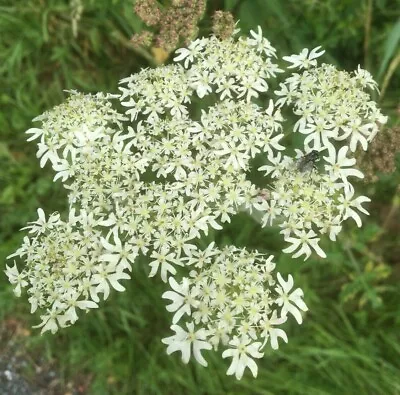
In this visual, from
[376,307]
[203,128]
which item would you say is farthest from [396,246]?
[203,128]

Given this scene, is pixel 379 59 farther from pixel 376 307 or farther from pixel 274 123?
pixel 376 307

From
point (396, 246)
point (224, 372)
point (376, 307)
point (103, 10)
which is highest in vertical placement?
point (103, 10)

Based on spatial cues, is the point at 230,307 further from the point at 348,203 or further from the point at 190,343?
the point at 348,203

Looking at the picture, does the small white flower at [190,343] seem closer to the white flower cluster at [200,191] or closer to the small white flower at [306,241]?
the white flower cluster at [200,191]

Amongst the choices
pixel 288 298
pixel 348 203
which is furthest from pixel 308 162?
pixel 288 298

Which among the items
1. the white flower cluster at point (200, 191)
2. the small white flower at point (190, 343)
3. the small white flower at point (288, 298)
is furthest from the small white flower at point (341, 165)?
the small white flower at point (190, 343)

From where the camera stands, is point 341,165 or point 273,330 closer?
point 273,330

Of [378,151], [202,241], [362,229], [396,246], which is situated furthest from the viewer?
[396,246]
